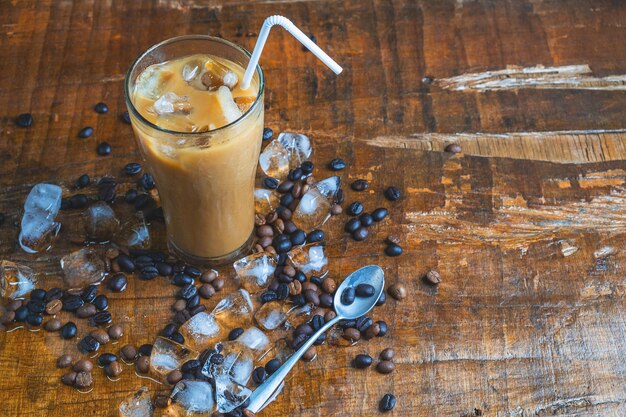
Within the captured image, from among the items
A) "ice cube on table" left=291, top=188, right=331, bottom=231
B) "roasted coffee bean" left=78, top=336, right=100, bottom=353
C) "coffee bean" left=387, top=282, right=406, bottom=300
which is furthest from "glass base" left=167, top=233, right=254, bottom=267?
"coffee bean" left=387, top=282, right=406, bottom=300

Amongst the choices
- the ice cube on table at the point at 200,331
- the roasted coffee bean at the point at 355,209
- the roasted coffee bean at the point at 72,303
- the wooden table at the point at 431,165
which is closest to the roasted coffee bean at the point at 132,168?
the wooden table at the point at 431,165

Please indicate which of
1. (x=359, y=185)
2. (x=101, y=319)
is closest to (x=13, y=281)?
(x=101, y=319)

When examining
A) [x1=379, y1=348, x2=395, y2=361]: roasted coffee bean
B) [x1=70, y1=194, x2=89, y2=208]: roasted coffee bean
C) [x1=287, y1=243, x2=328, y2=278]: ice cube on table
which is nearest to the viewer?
[x1=379, y1=348, x2=395, y2=361]: roasted coffee bean

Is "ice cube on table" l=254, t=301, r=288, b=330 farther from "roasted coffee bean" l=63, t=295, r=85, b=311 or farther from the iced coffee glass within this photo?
"roasted coffee bean" l=63, t=295, r=85, b=311

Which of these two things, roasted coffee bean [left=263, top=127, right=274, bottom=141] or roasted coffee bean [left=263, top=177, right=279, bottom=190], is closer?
roasted coffee bean [left=263, top=177, right=279, bottom=190]

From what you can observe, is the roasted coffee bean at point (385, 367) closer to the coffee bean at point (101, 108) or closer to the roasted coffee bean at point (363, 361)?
the roasted coffee bean at point (363, 361)

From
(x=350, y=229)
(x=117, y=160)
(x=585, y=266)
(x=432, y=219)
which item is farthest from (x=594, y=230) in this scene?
(x=117, y=160)
